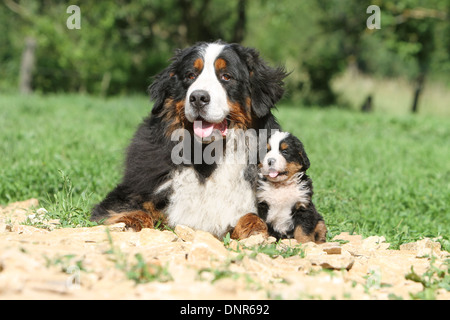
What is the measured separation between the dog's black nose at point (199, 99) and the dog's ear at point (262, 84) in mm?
607

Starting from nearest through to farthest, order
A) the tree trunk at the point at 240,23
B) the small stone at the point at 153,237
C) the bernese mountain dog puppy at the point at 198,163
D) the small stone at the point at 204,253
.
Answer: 1. the small stone at the point at 204,253
2. the small stone at the point at 153,237
3. the bernese mountain dog puppy at the point at 198,163
4. the tree trunk at the point at 240,23

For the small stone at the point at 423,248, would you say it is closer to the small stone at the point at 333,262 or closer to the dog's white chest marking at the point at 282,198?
the small stone at the point at 333,262

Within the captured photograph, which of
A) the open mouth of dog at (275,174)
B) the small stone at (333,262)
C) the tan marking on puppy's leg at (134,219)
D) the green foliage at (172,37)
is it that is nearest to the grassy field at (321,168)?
the tan marking on puppy's leg at (134,219)

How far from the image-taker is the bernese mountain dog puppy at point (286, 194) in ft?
16.0

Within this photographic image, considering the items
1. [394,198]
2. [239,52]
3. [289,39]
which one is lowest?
[394,198]

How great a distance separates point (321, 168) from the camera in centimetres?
789

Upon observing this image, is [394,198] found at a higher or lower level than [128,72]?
lower

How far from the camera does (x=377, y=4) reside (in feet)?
68.4

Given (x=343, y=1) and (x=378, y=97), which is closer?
(x=343, y=1)

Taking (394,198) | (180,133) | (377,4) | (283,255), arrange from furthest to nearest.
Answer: (377,4) < (394,198) < (180,133) < (283,255)

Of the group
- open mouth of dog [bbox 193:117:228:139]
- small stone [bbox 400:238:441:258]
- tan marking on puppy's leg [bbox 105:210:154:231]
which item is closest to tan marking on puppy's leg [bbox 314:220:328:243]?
small stone [bbox 400:238:441:258]
